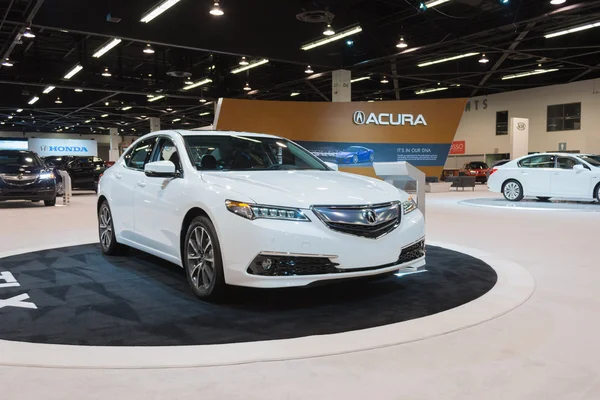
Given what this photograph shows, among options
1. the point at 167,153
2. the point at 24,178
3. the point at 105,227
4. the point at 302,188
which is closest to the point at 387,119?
the point at 24,178

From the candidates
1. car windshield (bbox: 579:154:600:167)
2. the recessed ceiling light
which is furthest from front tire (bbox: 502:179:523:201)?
the recessed ceiling light

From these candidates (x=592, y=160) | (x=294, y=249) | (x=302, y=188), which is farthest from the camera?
(x=592, y=160)

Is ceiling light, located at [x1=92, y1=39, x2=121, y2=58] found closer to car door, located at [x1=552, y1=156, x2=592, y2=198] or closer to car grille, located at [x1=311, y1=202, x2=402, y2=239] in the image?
car door, located at [x1=552, y1=156, x2=592, y2=198]

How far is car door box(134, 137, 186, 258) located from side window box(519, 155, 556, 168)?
36.8ft

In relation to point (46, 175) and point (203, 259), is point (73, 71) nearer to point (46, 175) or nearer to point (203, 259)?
point (46, 175)

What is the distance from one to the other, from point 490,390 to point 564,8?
13.9 m

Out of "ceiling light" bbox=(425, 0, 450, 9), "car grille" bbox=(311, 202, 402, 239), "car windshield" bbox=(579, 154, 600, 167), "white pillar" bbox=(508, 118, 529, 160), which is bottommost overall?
"car grille" bbox=(311, 202, 402, 239)

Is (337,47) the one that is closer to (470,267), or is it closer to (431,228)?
(431,228)

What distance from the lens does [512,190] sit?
45.6 ft

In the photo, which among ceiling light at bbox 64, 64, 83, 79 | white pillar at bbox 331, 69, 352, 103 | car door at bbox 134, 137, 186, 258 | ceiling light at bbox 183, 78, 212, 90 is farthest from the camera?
ceiling light at bbox 183, 78, 212, 90

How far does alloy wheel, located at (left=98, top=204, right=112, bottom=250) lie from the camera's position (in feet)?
18.2

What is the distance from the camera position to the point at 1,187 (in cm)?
1206

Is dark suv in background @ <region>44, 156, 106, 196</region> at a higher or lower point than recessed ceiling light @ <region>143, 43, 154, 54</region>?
lower

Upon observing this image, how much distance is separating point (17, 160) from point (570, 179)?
14.1 meters
